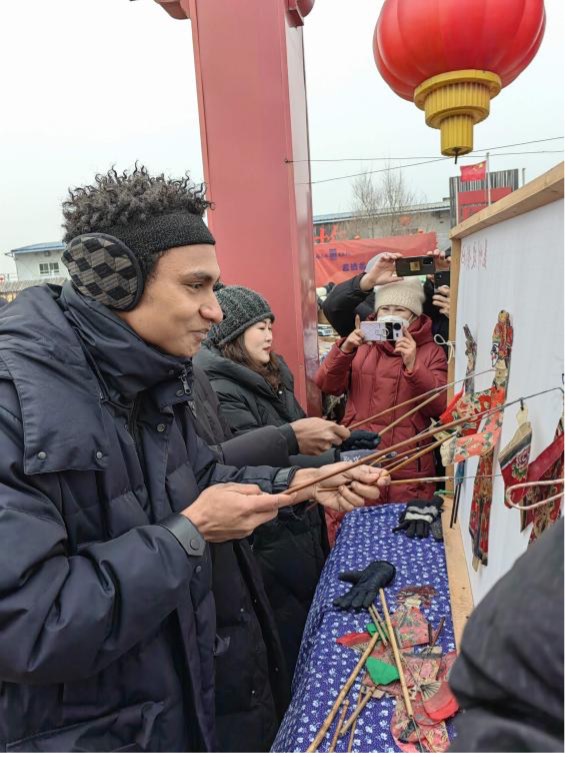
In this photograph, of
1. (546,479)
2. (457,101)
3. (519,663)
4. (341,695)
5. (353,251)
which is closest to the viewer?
(519,663)

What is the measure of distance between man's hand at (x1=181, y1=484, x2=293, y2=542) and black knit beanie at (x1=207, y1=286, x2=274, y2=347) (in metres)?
1.11

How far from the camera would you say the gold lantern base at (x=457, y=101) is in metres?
2.19

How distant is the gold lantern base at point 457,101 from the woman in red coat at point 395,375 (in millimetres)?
690

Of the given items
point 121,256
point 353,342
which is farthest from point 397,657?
point 353,342

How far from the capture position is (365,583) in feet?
4.88

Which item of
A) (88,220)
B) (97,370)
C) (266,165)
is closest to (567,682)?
(97,370)

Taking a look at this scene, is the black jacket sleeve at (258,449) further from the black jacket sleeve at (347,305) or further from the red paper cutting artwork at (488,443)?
the black jacket sleeve at (347,305)

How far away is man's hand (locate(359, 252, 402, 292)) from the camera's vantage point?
269 cm

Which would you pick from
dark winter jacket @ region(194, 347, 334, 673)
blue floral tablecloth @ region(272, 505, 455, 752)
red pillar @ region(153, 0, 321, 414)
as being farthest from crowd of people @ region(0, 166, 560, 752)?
red pillar @ region(153, 0, 321, 414)

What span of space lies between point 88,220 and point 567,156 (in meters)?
0.80

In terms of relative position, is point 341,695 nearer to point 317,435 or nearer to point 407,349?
point 317,435

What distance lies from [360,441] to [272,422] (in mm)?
364

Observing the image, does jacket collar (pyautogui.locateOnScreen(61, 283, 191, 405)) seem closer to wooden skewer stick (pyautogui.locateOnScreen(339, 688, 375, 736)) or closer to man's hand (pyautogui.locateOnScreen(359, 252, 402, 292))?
wooden skewer stick (pyautogui.locateOnScreen(339, 688, 375, 736))

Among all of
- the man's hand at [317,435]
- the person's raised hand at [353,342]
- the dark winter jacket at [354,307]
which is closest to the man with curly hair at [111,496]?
the man's hand at [317,435]
